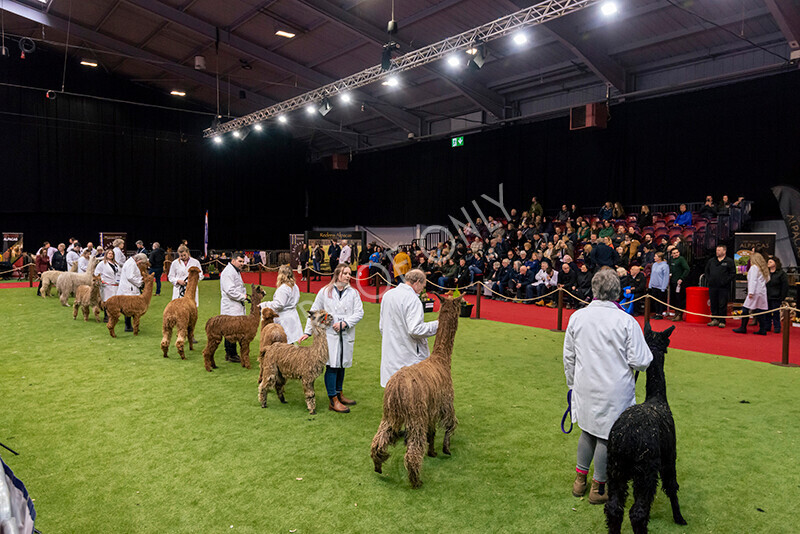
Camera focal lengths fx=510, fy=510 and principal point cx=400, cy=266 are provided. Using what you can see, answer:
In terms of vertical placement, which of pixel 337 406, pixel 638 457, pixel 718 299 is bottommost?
pixel 337 406

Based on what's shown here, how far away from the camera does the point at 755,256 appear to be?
32.6ft

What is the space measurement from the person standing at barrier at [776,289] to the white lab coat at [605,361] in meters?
8.59

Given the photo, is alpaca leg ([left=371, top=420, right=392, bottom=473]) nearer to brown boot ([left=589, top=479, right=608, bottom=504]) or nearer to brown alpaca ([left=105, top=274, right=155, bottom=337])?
brown boot ([left=589, top=479, right=608, bottom=504])

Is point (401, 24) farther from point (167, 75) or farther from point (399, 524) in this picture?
point (399, 524)

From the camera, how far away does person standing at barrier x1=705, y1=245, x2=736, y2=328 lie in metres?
10.4

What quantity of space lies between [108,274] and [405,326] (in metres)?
7.93

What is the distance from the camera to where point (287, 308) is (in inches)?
245

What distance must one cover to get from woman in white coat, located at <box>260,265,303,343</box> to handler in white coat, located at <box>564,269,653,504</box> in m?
3.64

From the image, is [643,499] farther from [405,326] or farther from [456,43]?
[456,43]

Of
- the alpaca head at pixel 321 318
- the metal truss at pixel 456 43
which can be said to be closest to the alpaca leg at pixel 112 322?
the alpaca head at pixel 321 318

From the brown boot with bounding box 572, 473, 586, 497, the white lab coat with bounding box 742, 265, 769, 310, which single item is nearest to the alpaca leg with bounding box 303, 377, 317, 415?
the brown boot with bounding box 572, 473, 586, 497

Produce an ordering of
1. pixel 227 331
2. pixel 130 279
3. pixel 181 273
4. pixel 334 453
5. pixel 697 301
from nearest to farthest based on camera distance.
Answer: pixel 334 453 → pixel 227 331 → pixel 181 273 → pixel 130 279 → pixel 697 301

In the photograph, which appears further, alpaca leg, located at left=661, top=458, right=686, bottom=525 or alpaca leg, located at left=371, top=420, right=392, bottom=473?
alpaca leg, located at left=371, top=420, right=392, bottom=473

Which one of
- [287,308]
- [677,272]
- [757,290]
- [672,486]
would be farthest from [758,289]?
[287,308]
